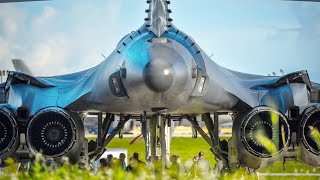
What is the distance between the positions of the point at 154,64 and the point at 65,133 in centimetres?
273

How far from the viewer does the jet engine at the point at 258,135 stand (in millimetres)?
10417

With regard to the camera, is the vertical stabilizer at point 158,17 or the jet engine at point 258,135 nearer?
the vertical stabilizer at point 158,17

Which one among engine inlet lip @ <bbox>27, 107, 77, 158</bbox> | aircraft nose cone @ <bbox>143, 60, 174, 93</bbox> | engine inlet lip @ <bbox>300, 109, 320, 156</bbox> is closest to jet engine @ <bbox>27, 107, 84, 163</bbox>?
engine inlet lip @ <bbox>27, 107, 77, 158</bbox>

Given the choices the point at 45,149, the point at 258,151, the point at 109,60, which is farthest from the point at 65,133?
the point at 258,151

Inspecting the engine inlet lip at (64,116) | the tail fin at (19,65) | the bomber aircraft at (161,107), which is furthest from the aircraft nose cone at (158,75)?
the tail fin at (19,65)

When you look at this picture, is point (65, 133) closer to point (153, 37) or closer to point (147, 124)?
point (147, 124)

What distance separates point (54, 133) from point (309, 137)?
399 cm

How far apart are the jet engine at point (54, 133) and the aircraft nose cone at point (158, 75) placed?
98.8 inches

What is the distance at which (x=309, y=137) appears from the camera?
34.4ft

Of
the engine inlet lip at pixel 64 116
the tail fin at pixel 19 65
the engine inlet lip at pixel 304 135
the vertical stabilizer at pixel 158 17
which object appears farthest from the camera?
the tail fin at pixel 19 65

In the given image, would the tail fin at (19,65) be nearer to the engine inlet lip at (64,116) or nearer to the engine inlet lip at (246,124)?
the engine inlet lip at (64,116)

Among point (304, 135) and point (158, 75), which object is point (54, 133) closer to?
point (158, 75)

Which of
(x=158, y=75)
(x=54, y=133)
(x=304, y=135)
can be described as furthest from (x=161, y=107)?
(x=304, y=135)

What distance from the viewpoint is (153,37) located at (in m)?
9.26
